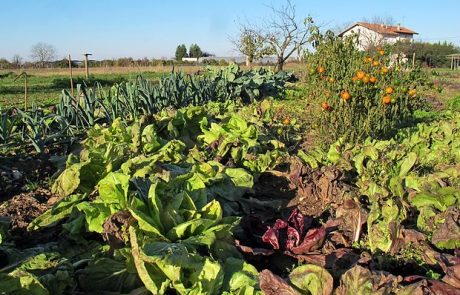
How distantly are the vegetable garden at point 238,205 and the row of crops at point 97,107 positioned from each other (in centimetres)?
3

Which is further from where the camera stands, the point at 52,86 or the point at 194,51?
the point at 194,51

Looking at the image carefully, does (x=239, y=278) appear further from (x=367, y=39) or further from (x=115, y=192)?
(x=367, y=39)

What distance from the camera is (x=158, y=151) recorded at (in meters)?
4.11

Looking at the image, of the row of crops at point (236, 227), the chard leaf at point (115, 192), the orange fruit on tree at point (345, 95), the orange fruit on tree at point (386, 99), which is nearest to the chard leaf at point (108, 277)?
the row of crops at point (236, 227)

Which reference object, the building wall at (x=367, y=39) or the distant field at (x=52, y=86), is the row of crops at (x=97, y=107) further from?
the building wall at (x=367, y=39)

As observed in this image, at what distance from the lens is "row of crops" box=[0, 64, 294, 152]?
473cm

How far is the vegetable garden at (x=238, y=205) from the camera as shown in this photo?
221 centimetres

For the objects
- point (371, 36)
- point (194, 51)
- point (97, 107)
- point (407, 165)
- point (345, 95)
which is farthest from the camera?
point (194, 51)

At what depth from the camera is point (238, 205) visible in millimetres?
3516

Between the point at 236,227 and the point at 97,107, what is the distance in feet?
13.8

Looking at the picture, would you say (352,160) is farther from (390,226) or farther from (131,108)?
(131,108)

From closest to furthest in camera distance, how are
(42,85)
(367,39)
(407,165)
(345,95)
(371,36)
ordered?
1. (407,165)
2. (345,95)
3. (371,36)
4. (367,39)
5. (42,85)

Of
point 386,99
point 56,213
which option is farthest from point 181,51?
point 56,213

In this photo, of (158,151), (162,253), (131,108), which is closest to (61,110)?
(131,108)
